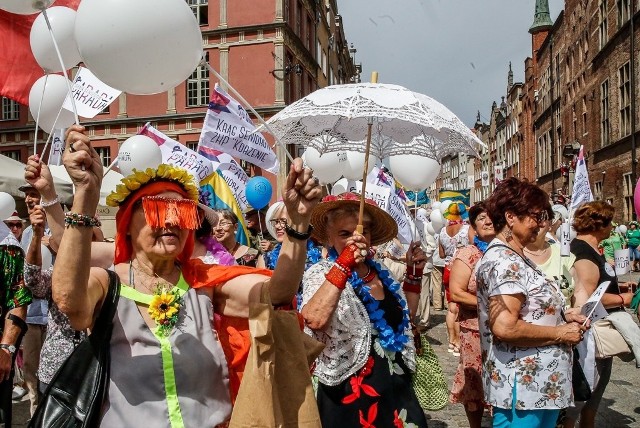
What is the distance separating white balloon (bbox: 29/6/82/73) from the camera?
3883 millimetres

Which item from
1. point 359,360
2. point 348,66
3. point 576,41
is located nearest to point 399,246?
point 359,360

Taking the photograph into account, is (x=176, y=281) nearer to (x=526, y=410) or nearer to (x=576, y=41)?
(x=526, y=410)

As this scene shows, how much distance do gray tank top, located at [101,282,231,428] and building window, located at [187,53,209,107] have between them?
2521 centimetres

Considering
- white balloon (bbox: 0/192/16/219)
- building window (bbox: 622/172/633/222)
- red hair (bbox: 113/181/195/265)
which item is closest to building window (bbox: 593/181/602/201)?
building window (bbox: 622/172/633/222)

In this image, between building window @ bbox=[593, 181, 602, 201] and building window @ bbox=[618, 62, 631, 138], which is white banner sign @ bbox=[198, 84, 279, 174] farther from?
building window @ bbox=[593, 181, 602, 201]

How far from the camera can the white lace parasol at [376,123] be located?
3.33 meters

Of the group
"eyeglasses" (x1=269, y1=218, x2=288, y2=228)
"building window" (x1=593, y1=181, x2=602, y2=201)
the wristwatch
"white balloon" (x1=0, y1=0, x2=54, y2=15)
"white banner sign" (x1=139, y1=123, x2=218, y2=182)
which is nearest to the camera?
"white balloon" (x1=0, y1=0, x2=54, y2=15)

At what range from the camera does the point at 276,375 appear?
230 cm

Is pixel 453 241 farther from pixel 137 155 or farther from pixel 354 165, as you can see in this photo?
pixel 137 155

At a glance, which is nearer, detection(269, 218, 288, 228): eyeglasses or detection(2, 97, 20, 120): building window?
detection(269, 218, 288, 228): eyeglasses

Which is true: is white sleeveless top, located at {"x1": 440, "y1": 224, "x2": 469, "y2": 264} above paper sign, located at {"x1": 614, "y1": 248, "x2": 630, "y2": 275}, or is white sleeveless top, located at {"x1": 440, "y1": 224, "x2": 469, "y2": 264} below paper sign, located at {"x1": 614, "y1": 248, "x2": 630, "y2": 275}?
above

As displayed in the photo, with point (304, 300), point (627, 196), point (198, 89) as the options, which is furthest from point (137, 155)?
point (627, 196)

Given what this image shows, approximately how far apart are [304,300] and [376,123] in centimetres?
164

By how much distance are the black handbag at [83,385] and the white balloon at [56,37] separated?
229 centimetres
